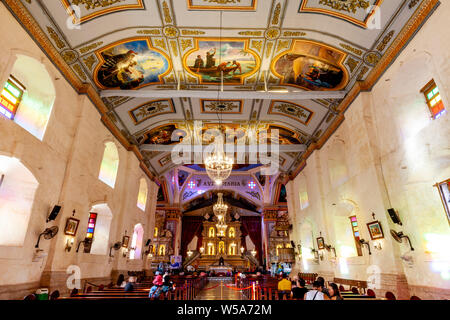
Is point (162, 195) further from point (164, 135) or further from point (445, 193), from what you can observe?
point (445, 193)

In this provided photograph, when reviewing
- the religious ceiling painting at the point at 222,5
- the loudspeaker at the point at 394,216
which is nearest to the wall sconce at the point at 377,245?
the loudspeaker at the point at 394,216

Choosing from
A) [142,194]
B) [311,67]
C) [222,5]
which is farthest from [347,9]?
[142,194]

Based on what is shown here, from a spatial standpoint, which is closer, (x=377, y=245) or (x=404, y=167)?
(x=404, y=167)

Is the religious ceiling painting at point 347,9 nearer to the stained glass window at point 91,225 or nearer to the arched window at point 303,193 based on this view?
the arched window at point 303,193

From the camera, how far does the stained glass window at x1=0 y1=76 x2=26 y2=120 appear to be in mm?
6062

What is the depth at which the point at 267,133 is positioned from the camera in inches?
540

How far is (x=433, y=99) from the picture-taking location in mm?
6309

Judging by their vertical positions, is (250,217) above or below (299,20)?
below

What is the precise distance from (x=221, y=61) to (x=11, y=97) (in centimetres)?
616

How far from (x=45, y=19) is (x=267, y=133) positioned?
1027cm

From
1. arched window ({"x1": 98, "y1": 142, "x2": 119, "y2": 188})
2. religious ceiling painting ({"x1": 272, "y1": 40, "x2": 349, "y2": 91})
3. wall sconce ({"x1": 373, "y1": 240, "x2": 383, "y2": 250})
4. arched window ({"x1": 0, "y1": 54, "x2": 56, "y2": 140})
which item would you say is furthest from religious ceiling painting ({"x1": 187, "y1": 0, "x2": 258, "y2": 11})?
wall sconce ({"x1": 373, "y1": 240, "x2": 383, "y2": 250})

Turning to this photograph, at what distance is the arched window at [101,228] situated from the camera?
10.1 meters
